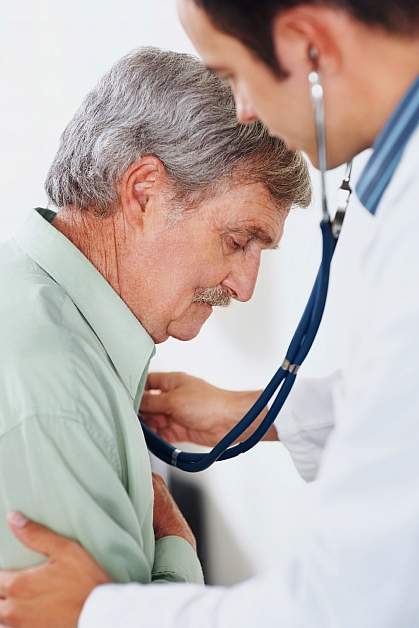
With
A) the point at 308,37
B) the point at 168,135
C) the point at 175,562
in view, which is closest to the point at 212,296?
the point at 168,135

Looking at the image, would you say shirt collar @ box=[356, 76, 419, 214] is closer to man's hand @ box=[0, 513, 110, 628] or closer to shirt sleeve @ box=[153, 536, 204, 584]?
man's hand @ box=[0, 513, 110, 628]

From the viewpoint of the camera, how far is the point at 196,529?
269 centimetres

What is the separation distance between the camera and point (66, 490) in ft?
3.63

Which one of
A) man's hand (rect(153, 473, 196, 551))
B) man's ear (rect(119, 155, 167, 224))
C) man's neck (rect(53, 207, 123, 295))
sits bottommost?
man's hand (rect(153, 473, 196, 551))

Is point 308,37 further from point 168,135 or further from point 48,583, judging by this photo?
point 48,583

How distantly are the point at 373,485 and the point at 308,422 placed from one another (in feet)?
2.68

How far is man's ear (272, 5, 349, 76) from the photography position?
846 mm

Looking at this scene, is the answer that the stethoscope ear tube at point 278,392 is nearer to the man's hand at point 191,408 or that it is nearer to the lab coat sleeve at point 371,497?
the man's hand at point 191,408

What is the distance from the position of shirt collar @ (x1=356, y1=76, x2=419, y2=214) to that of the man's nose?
522 millimetres

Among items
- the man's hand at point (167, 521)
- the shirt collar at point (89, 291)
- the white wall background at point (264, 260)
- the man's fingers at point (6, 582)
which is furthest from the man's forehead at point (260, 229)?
the man's fingers at point (6, 582)

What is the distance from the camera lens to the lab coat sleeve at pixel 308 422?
1.61 metres

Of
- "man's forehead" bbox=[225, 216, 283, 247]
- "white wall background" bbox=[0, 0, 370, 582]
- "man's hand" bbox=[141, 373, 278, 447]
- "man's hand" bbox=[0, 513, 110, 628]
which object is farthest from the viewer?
"white wall background" bbox=[0, 0, 370, 582]

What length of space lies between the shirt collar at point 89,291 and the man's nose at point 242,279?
7.3 inches

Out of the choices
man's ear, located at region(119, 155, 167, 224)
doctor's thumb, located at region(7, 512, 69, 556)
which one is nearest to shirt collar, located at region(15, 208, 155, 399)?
man's ear, located at region(119, 155, 167, 224)
